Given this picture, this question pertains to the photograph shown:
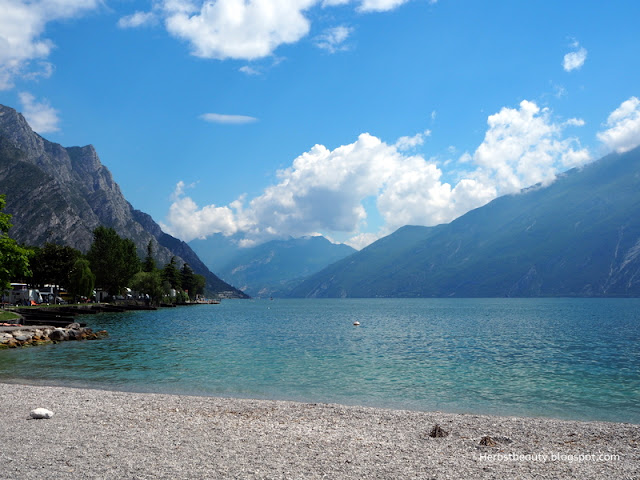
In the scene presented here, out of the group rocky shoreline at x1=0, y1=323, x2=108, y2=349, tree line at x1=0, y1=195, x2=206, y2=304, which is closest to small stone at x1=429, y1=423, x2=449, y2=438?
rocky shoreline at x1=0, y1=323, x2=108, y2=349

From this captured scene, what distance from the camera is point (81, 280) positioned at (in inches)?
4683

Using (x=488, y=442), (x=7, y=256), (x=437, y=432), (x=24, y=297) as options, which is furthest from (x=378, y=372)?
(x=24, y=297)

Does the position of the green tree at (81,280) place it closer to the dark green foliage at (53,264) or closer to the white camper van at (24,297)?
the dark green foliage at (53,264)

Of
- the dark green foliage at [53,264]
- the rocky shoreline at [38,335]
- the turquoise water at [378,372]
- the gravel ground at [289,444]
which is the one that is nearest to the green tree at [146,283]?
the dark green foliage at [53,264]

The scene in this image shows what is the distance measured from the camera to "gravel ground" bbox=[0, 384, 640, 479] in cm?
1115

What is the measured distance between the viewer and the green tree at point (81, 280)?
119 m

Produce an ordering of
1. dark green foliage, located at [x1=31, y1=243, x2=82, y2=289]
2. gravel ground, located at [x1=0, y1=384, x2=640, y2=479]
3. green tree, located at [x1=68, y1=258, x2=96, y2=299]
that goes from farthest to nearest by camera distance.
A: dark green foliage, located at [x1=31, y1=243, x2=82, y2=289]
green tree, located at [x1=68, y1=258, x2=96, y2=299]
gravel ground, located at [x1=0, y1=384, x2=640, y2=479]

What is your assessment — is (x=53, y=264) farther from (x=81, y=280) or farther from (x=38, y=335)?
(x=38, y=335)

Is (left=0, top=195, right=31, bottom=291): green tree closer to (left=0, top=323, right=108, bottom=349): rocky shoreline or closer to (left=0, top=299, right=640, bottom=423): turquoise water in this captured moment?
(left=0, top=323, right=108, bottom=349): rocky shoreline

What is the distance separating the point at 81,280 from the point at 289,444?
4761 inches

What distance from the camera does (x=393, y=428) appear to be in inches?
650

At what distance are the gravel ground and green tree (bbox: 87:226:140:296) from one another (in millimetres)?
132277

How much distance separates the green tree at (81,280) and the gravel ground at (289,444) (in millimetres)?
108635

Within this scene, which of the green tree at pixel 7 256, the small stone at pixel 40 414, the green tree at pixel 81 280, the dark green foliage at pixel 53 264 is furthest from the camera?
the dark green foliage at pixel 53 264
